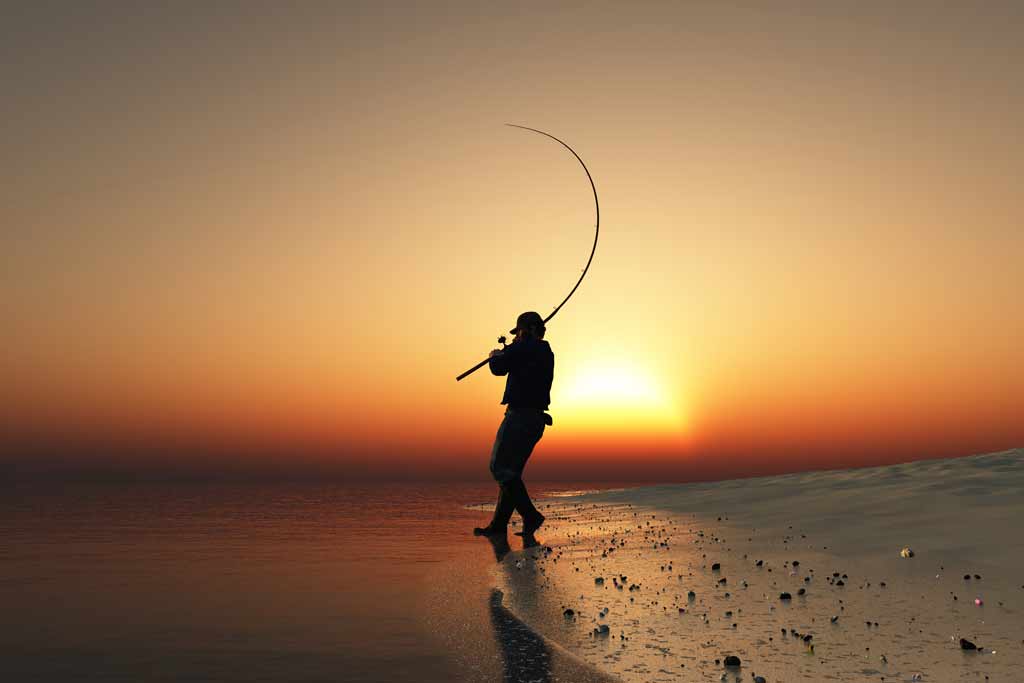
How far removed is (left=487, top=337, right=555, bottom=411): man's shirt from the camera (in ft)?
45.6

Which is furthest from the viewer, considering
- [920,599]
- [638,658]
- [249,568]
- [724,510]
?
[724,510]

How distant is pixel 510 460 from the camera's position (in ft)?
45.8

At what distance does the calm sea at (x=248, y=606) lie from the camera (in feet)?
18.0

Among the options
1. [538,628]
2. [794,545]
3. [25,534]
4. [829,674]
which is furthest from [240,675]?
[25,534]

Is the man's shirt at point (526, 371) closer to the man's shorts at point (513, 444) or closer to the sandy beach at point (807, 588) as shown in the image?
the man's shorts at point (513, 444)

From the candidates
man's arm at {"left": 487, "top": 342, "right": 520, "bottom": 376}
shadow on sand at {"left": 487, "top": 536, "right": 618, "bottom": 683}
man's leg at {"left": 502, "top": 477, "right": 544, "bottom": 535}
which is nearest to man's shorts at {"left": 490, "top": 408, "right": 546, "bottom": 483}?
man's leg at {"left": 502, "top": 477, "right": 544, "bottom": 535}

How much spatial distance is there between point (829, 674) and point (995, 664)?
1.16m

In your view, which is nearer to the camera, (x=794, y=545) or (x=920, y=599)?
(x=920, y=599)

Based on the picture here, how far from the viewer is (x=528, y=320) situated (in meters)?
14.5

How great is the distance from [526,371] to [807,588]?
7086mm

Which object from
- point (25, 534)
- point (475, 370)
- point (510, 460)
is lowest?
point (25, 534)

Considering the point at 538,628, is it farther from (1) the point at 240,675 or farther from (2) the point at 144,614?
(2) the point at 144,614

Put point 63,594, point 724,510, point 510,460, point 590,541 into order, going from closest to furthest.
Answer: point 63,594 → point 590,541 → point 510,460 → point 724,510

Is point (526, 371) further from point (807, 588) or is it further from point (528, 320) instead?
point (807, 588)
